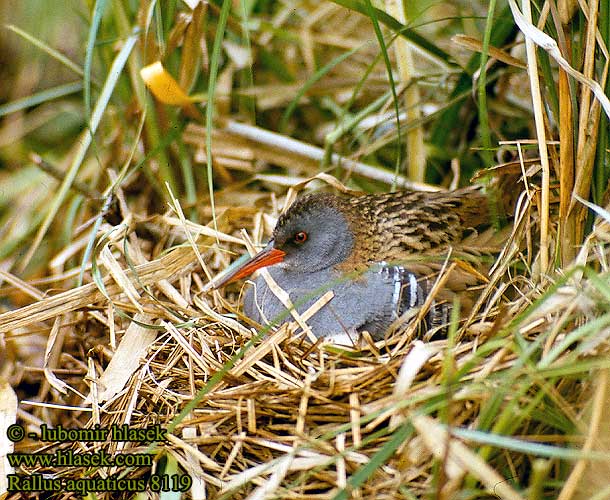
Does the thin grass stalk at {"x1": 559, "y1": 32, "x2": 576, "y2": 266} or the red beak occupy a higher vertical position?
the thin grass stalk at {"x1": 559, "y1": 32, "x2": 576, "y2": 266}

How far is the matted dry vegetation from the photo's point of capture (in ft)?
6.72

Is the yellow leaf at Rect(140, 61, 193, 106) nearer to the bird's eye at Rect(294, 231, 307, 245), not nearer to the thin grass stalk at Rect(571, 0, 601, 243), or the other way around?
the bird's eye at Rect(294, 231, 307, 245)

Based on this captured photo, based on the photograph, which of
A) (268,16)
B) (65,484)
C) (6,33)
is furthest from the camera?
(6,33)

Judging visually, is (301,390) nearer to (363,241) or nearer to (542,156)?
(363,241)

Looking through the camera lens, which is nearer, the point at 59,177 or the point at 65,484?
the point at 65,484

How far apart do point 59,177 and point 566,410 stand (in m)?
2.43

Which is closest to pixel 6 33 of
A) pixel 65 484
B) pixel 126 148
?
pixel 126 148

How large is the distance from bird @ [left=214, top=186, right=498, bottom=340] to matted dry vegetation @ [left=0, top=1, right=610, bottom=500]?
148 millimetres

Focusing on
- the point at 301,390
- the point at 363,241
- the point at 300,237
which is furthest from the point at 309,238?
the point at 301,390

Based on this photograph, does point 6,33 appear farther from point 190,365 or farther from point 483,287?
point 483,287

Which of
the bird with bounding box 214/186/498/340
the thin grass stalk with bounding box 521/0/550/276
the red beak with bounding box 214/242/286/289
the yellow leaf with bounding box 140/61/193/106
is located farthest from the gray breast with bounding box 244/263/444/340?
Answer: the yellow leaf with bounding box 140/61/193/106

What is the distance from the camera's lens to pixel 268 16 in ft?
13.8

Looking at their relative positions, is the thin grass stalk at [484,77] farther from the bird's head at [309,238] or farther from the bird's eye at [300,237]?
the bird's eye at [300,237]

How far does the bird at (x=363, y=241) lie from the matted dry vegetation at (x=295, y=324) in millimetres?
148
